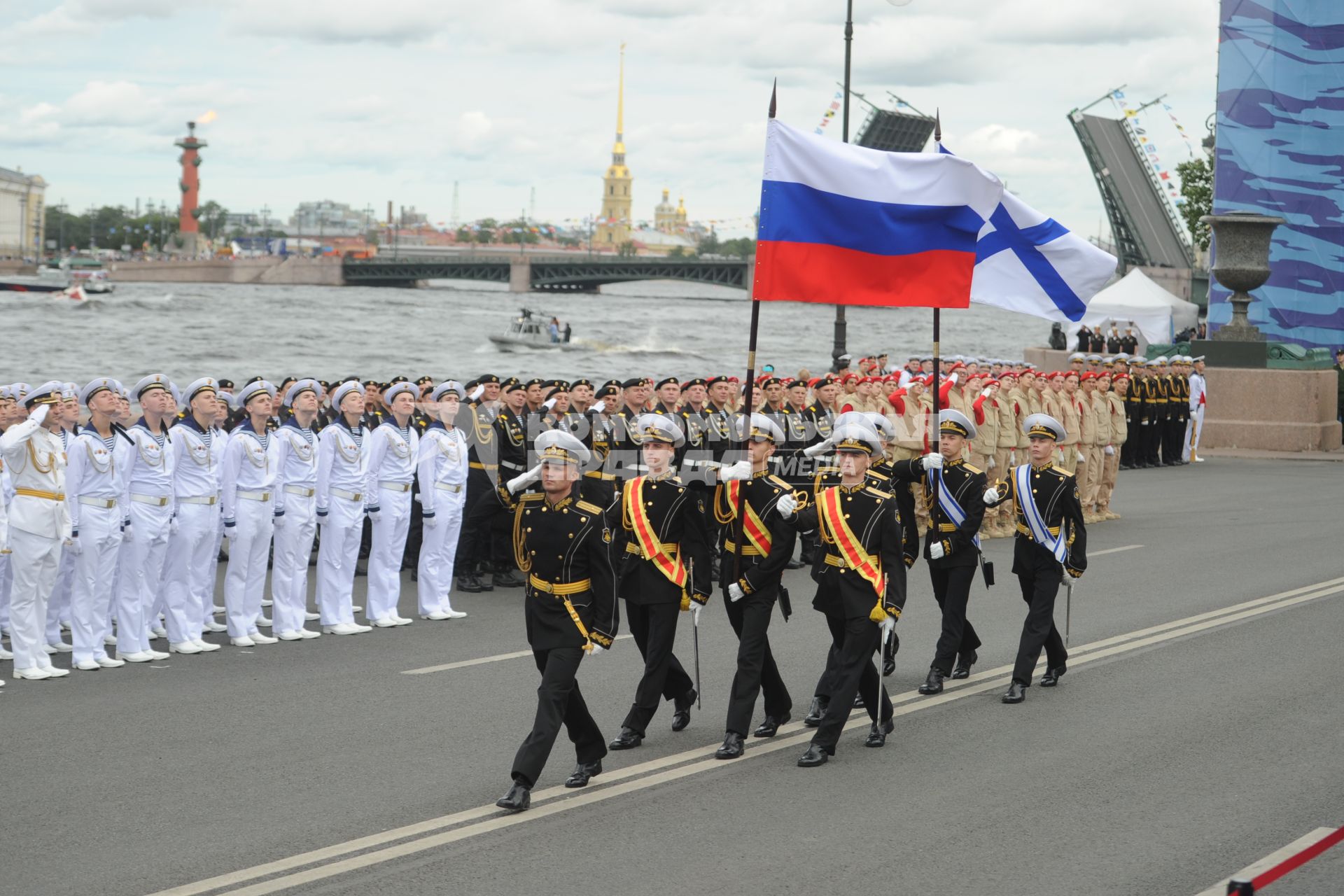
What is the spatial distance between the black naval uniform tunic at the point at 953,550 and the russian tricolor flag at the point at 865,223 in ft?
3.80

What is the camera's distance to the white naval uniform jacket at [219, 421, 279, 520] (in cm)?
1113

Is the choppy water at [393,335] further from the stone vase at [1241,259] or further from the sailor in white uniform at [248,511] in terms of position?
the sailor in white uniform at [248,511]

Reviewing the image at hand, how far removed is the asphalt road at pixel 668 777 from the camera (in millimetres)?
6188

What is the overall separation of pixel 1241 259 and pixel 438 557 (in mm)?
22747

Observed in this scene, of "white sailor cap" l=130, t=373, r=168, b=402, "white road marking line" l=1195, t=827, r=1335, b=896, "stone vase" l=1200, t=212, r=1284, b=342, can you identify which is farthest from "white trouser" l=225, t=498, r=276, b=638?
"stone vase" l=1200, t=212, r=1284, b=342

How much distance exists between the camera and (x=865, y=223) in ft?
32.4

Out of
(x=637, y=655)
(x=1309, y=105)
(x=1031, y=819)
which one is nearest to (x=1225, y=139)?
(x=1309, y=105)

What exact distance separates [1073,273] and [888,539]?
3787 mm

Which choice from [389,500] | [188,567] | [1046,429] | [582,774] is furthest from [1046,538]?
[188,567]

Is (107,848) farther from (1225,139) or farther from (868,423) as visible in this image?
(1225,139)

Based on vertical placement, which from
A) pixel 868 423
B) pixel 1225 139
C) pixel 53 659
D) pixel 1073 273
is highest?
pixel 1225 139

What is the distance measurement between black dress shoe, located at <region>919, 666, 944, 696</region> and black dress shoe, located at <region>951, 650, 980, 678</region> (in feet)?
1.34

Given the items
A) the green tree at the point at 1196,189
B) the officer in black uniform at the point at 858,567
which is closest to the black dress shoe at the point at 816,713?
the officer in black uniform at the point at 858,567

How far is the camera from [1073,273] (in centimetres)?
1101
